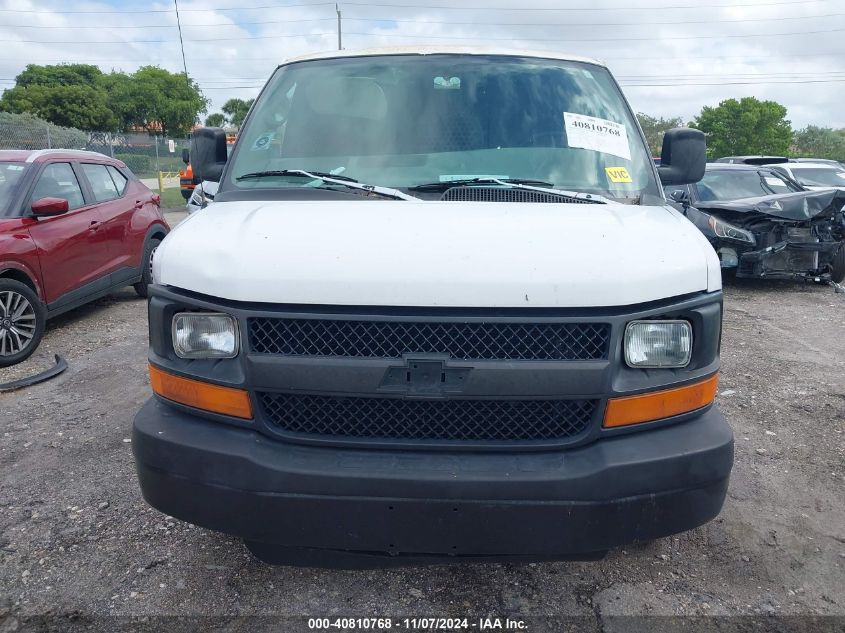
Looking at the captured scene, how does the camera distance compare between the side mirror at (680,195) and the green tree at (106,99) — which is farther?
the green tree at (106,99)

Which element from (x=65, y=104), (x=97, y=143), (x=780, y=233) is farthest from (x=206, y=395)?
(x=65, y=104)

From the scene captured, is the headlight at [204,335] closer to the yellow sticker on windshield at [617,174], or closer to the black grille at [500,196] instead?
the black grille at [500,196]

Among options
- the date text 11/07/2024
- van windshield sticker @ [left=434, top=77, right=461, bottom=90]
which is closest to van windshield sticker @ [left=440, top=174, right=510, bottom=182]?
van windshield sticker @ [left=434, top=77, right=461, bottom=90]

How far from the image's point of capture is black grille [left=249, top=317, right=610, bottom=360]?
6.91ft

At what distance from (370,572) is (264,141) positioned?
6.81 ft

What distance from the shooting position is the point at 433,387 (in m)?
2.09

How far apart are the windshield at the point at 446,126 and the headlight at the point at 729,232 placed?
6166mm

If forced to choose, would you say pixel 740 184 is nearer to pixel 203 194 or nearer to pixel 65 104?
pixel 203 194

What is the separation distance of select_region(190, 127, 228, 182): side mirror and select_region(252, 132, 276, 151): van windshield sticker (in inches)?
12.6

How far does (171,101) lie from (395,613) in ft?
241

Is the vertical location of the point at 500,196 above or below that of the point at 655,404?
above

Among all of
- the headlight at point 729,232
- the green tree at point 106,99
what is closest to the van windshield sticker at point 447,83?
the headlight at point 729,232

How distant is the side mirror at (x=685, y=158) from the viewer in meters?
3.55

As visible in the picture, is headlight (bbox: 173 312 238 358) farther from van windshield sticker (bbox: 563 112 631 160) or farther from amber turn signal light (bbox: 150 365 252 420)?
van windshield sticker (bbox: 563 112 631 160)
